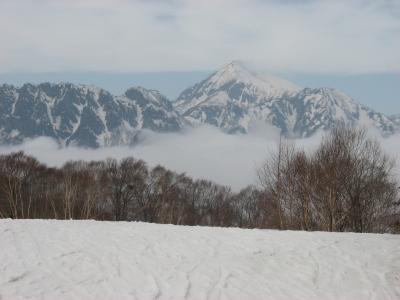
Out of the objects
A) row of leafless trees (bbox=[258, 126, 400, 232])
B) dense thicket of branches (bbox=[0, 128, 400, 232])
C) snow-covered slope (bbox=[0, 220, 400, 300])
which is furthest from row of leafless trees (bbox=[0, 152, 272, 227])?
snow-covered slope (bbox=[0, 220, 400, 300])

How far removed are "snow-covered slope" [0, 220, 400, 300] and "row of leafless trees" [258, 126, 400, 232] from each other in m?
15.0

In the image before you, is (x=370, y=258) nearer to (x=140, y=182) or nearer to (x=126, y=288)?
(x=126, y=288)

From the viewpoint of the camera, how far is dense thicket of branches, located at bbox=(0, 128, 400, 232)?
36.5m

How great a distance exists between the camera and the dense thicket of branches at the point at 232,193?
3647cm

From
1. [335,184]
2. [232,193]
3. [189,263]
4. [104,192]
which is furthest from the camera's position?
[232,193]

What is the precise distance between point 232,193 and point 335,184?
294ft

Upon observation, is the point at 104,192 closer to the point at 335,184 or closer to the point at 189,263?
the point at 335,184

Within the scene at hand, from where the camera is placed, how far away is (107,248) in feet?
57.2

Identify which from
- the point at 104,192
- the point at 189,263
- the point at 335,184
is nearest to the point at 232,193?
the point at 104,192

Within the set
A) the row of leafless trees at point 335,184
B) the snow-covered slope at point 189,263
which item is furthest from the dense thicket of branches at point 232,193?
the snow-covered slope at point 189,263

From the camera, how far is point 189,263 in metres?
16.4

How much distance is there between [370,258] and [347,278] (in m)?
2.34

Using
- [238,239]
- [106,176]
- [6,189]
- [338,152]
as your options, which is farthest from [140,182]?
[238,239]

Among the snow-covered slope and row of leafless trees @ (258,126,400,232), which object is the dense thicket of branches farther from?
the snow-covered slope
